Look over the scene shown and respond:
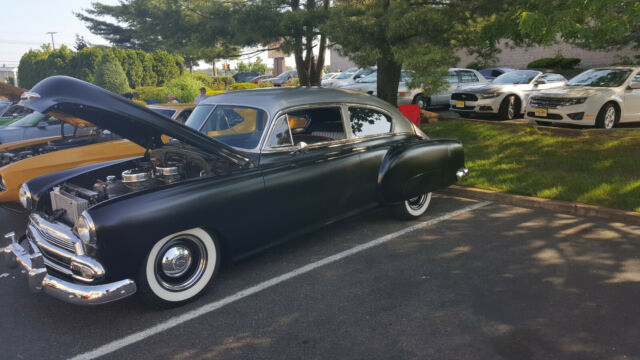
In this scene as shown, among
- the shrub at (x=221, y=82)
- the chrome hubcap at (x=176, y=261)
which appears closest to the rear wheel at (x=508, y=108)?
the chrome hubcap at (x=176, y=261)

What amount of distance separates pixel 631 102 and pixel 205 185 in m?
10.1

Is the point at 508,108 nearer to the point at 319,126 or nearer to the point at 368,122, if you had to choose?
the point at 368,122

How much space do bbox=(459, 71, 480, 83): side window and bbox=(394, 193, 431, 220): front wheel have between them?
10736 mm

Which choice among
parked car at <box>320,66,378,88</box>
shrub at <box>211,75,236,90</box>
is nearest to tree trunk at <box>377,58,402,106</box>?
parked car at <box>320,66,378,88</box>

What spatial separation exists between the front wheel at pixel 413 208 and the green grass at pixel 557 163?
145 centimetres

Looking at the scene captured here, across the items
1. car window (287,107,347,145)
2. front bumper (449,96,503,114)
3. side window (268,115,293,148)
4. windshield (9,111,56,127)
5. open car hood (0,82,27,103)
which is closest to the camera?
side window (268,115,293,148)

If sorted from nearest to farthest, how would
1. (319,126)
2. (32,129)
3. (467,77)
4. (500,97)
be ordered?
(319,126) < (32,129) < (500,97) < (467,77)

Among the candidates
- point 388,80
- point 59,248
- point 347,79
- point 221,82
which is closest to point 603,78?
point 388,80

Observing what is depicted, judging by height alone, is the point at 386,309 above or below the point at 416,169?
below

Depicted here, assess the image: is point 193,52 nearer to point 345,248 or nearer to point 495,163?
point 495,163

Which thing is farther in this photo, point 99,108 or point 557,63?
point 557,63

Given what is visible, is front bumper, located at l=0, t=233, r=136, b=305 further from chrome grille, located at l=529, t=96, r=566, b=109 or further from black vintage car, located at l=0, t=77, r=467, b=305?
chrome grille, located at l=529, t=96, r=566, b=109

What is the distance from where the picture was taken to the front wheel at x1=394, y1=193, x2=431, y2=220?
5668mm

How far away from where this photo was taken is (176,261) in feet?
12.0
